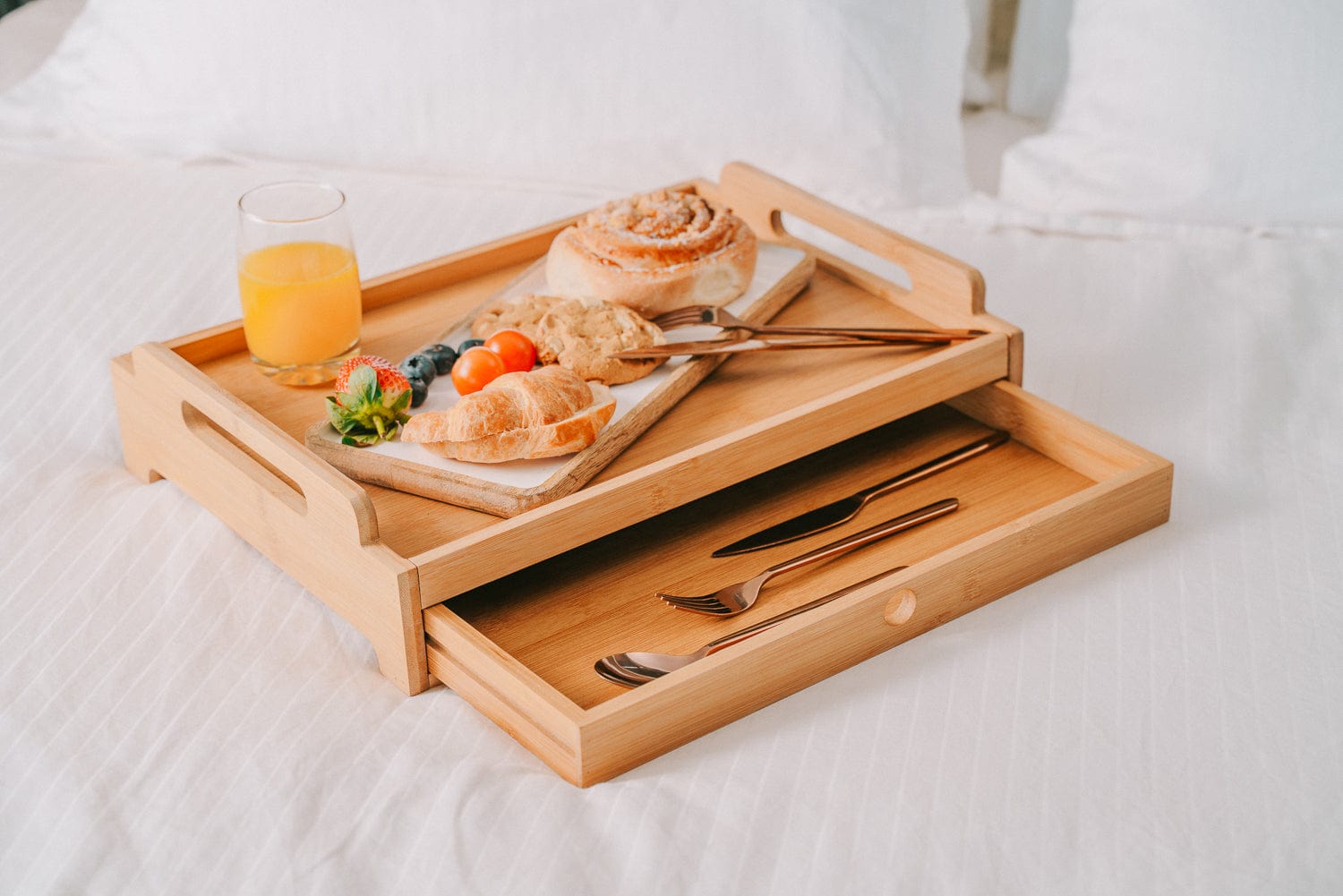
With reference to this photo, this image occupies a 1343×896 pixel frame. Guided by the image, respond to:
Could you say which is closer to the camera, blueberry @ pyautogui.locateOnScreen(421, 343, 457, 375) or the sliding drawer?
the sliding drawer

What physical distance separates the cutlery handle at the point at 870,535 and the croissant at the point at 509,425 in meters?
0.18

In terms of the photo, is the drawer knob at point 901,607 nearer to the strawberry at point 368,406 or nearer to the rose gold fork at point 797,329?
the rose gold fork at point 797,329

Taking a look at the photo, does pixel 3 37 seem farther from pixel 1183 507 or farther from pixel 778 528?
pixel 1183 507

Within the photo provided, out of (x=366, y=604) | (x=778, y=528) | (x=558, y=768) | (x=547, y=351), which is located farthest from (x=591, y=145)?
(x=558, y=768)

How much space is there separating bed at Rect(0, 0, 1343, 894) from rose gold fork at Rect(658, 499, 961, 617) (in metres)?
0.09

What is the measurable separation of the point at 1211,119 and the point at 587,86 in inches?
30.3

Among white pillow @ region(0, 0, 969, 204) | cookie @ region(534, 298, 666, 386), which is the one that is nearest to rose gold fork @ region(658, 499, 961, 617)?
cookie @ region(534, 298, 666, 386)

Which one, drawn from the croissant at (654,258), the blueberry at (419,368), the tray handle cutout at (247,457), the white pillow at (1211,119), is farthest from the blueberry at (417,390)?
the white pillow at (1211,119)

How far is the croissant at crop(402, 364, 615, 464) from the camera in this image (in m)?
1.08

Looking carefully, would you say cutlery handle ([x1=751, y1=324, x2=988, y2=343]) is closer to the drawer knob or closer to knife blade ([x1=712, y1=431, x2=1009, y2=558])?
knife blade ([x1=712, y1=431, x2=1009, y2=558])

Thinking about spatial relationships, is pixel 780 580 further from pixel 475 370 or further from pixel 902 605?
pixel 475 370

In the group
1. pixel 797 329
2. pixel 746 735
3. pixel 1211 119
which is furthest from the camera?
pixel 1211 119

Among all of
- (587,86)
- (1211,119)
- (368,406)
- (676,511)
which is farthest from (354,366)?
(1211,119)

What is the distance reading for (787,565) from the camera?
43.8 inches
